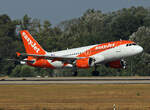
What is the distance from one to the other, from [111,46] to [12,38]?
74.7 m

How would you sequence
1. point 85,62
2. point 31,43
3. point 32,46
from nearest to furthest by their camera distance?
point 85,62 → point 32,46 → point 31,43

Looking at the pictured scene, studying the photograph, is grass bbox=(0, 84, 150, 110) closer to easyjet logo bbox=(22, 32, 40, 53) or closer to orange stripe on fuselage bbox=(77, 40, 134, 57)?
orange stripe on fuselage bbox=(77, 40, 134, 57)

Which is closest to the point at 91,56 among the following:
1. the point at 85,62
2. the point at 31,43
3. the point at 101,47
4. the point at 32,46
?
the point at 85,62

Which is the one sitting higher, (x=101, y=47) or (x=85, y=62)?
(x=101, y=47)

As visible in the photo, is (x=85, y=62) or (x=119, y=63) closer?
(x=85, y=62)

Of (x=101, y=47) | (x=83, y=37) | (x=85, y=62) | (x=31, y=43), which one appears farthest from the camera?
(x=83, y=37)

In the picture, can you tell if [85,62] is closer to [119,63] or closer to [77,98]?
[119,63]

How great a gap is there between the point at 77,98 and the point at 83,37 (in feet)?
316

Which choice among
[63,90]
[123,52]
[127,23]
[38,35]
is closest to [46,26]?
[38,35]

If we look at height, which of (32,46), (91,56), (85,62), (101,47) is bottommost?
(85,62)

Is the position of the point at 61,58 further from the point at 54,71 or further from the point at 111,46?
the point at 54,71

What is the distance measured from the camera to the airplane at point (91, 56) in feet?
228

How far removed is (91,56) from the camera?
236ft

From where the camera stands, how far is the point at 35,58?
3061 inches
